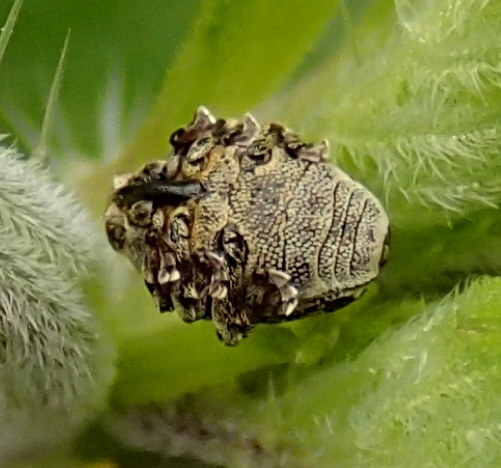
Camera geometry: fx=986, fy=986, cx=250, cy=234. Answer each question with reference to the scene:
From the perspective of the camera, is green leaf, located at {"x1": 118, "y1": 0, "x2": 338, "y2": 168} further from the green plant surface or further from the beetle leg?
the beetle leg

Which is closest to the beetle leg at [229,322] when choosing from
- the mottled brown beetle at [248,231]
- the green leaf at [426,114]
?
the mottled brown beetle at [248,231]

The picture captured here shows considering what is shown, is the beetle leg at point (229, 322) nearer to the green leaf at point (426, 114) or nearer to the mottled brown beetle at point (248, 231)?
the mottled brown beetle at point (248, 231)

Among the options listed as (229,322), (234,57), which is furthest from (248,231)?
(234,57)

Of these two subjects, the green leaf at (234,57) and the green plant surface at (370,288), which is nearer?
the green plant surface at (370,288)

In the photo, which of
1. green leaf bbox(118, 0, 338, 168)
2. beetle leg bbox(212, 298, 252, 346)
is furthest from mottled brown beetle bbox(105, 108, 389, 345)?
green leaf bbox(118, 0, 338, 168)

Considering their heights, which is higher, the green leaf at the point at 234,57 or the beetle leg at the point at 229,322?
the green leaf at the point at 234,57

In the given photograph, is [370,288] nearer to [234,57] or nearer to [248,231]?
[248,231]

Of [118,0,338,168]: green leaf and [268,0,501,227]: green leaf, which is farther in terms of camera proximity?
[118,0,338,168]: green leaf

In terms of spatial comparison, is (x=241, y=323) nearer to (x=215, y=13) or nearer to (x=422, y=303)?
(x=422, y=303)

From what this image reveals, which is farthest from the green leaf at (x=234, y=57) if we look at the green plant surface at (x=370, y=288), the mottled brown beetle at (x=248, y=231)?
the mottled brown beetle at (x=248, y=231)

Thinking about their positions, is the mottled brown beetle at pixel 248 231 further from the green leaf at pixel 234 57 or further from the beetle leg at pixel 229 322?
the green leaf at pixel 234 57
